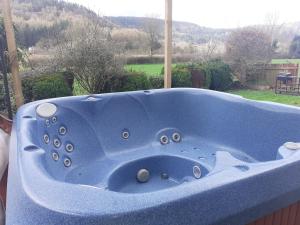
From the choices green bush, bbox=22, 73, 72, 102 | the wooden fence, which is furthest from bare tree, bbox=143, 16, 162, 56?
green bush, bbox=22, 73, 72, 102

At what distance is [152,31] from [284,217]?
498cm

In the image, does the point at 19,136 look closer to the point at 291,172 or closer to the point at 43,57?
the point at 291,172

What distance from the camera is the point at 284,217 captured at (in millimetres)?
1136

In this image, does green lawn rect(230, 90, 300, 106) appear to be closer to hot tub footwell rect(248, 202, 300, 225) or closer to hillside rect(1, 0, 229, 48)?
hillside rect(1, 0, 229, 48)

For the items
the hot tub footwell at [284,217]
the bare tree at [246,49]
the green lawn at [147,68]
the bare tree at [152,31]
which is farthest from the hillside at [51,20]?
the hot tub footwell at [284,217]

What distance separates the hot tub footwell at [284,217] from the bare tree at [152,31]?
486cm

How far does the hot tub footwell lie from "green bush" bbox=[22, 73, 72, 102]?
290 cm

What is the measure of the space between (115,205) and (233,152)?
198 centimetres

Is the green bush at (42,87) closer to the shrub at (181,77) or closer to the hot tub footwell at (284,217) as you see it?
the shrub at (181,77)

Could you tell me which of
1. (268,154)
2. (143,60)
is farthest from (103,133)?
(143,60)

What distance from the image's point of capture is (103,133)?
8.78ft

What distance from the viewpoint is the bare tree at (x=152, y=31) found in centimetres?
548

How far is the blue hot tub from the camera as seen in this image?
0.84m

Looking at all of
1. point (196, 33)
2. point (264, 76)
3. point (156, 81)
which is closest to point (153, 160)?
point (156, 81)
